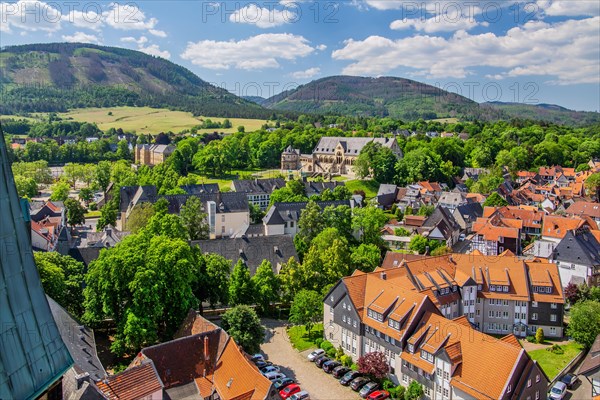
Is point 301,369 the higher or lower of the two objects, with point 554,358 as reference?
higher

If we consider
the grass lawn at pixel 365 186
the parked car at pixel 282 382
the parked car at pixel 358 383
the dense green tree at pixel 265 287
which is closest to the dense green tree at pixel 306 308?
the dense green tree at pixel 265 287

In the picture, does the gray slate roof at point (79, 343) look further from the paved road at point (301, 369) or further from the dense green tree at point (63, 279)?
the paved road at point (301, 369)

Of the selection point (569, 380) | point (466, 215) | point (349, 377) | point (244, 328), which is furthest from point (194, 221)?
point (569, 380)

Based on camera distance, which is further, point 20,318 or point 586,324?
point 586,324

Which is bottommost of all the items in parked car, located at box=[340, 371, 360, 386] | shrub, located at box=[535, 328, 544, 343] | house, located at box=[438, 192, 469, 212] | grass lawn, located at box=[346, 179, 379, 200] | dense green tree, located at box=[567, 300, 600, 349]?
shrub, located at box=[535, 328, 544, 343]

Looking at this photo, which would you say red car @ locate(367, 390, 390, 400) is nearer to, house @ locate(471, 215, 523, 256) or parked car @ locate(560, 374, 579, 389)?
parked car @ locate(560, 374, 579, 389)

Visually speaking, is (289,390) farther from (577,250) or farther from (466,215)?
(466,215)

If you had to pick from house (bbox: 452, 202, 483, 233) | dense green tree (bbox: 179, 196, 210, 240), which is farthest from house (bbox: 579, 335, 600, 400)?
dense green tree (bbox: 179, 196, 210, 240)
